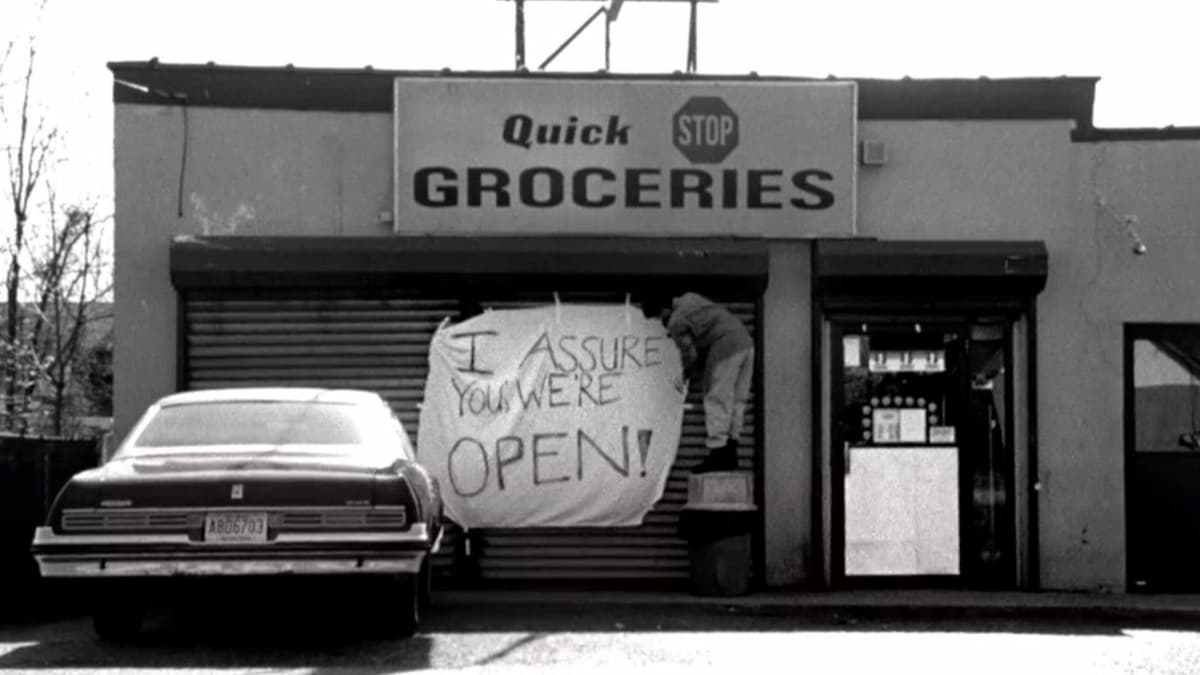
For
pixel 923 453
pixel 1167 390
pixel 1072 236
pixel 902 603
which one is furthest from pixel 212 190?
pixel 1167 390

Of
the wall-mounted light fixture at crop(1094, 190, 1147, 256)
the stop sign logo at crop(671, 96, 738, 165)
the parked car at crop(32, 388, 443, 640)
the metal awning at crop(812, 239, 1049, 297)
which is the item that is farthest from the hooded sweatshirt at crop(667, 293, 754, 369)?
the parked car at crop(32, 388, 443, 640)

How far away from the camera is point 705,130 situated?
16.0 meters

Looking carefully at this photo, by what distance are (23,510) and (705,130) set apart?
6113mm

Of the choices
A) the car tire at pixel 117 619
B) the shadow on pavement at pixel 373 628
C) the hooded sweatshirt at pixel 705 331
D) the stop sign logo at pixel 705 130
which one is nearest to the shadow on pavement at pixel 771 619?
the shadow on pavement at pixel 373 628

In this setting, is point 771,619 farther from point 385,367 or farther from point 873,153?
point 873,153

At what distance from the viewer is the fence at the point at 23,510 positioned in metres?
13.3

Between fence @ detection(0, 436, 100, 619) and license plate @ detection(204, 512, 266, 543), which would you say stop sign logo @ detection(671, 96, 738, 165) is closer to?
fence @ detection(0, 436, 100, 619)

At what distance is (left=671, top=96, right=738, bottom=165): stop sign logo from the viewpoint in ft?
52.5

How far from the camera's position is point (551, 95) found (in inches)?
629

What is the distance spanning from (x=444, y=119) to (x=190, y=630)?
542 centimetres

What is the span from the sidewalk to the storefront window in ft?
4.60

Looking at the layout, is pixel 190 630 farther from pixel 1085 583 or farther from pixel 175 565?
pixel 1085 583

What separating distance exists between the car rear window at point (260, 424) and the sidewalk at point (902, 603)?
2.65 m

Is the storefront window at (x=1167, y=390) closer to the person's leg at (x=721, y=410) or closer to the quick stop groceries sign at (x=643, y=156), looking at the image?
the quick stop groceries sign at (x=643, y=156)
